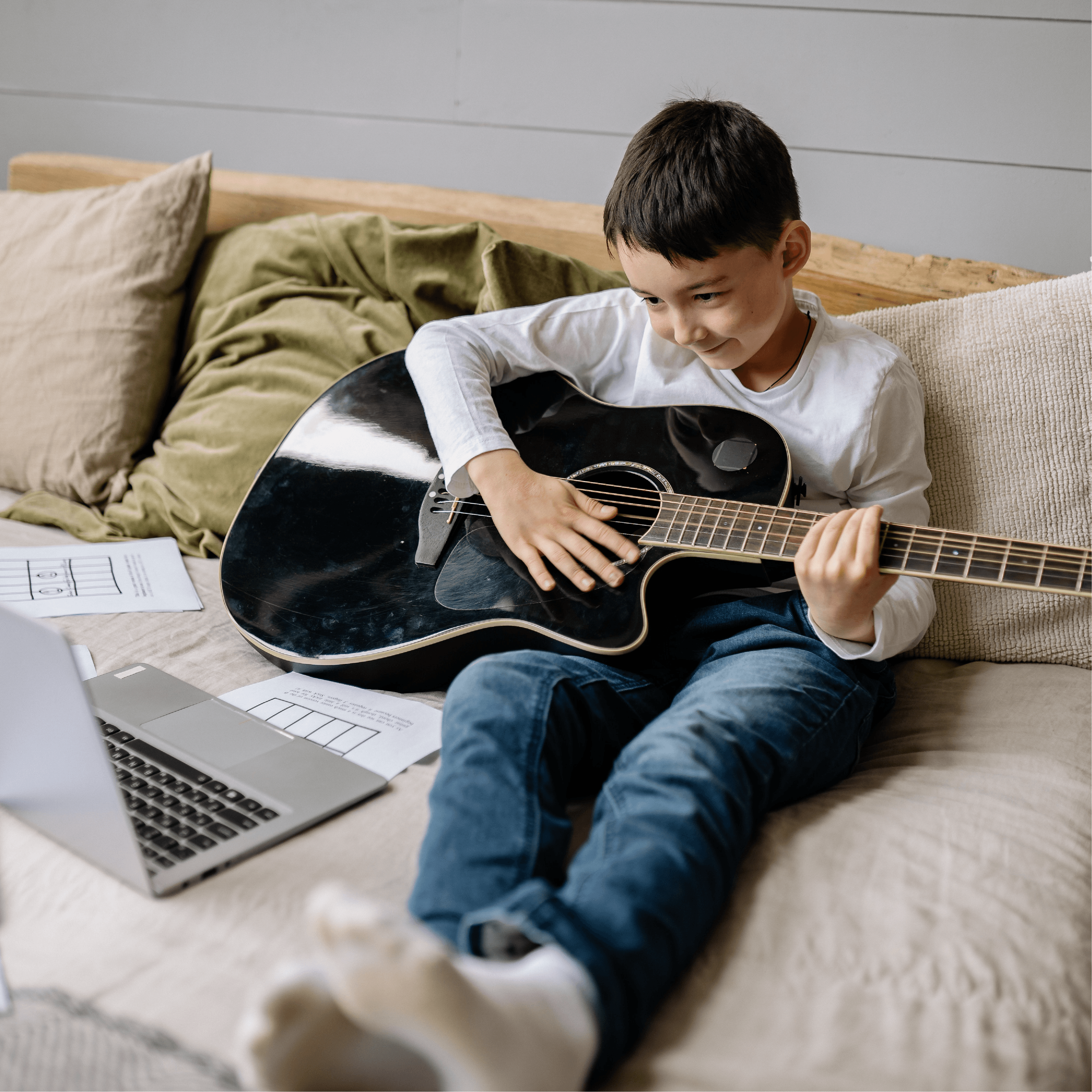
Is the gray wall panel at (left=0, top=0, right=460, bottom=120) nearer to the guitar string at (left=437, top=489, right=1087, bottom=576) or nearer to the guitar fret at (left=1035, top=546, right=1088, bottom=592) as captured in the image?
the guitar string at (left=437, top=489, right=1087, bottom=576)

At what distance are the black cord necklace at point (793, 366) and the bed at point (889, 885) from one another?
6.0 inches

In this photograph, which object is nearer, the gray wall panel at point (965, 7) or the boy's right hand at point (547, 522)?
the boy's right hand at point (547, 522)

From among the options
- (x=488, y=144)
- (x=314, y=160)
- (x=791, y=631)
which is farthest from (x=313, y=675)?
(x=314, y=160)

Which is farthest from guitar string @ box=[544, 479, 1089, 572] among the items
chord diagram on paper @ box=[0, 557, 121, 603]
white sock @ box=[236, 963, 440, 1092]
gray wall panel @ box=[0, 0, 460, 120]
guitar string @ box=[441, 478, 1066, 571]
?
gray wall panel @ box=[0, 0, 460, 120]

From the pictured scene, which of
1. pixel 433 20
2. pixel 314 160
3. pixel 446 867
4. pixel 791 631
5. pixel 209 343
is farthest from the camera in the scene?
pixel 314 160

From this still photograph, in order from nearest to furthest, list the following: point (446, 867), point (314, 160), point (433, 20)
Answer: point (446, 867) → point (433, 20) → point (314, 160)

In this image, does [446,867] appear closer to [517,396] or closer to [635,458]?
[635,458]

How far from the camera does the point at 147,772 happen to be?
0.80 m

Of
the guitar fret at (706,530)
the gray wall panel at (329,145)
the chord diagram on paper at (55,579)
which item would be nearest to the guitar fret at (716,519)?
the guitar fret at (706,530)

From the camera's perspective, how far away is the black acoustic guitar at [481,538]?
90 cm

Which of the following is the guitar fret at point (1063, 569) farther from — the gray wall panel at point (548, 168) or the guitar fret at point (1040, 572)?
the gray wall panel at point (548, 168)

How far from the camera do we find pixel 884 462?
40.2 inches

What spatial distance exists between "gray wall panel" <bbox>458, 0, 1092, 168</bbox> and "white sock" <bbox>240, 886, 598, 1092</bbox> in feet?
4.47

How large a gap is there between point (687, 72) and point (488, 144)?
0.39 meters
